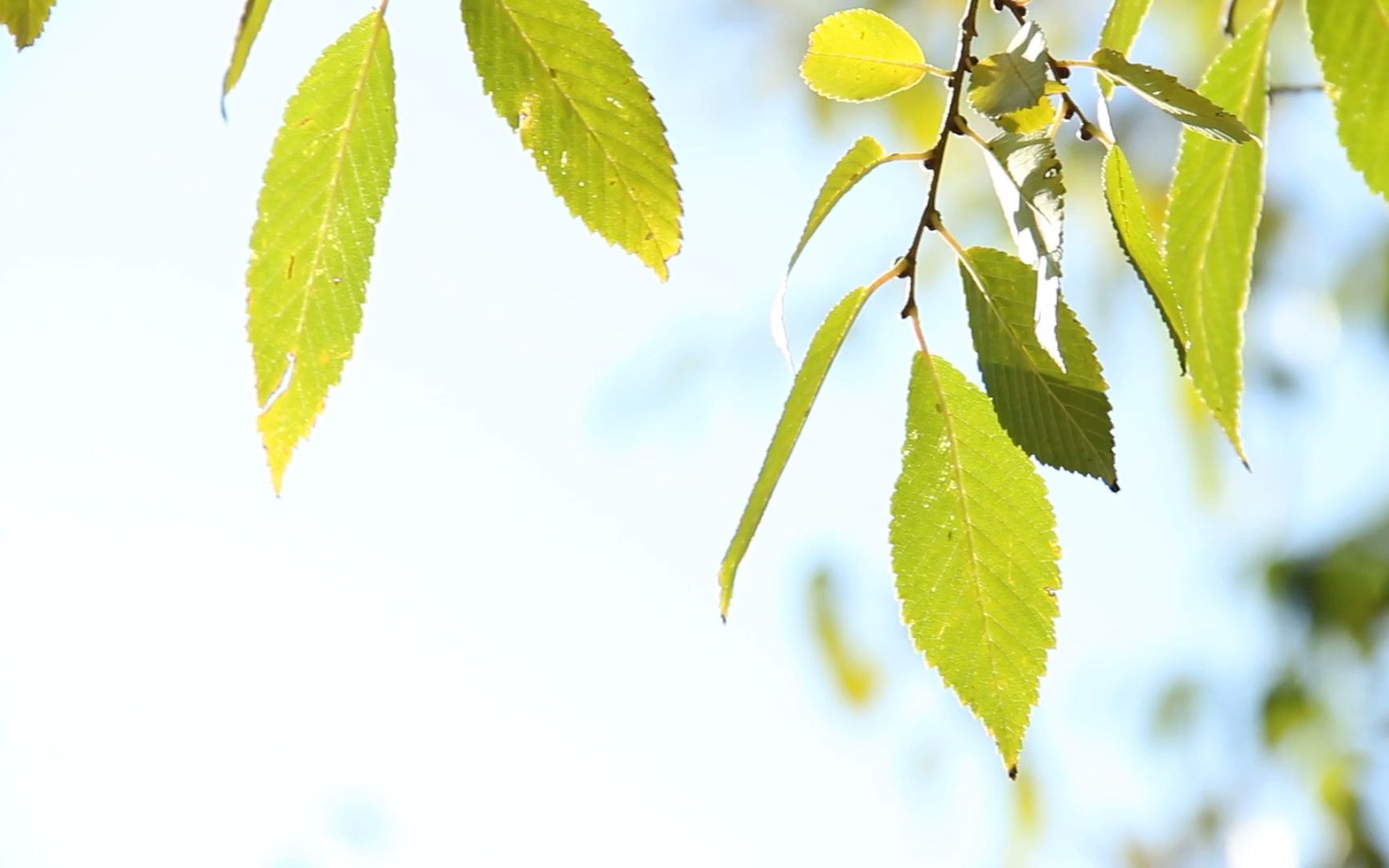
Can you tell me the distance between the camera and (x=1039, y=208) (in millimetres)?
456

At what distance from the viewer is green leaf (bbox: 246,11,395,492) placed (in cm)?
52

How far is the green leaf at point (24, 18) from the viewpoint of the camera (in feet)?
1.60

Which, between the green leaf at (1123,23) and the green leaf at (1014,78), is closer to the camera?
the green leaf at (1014,78)

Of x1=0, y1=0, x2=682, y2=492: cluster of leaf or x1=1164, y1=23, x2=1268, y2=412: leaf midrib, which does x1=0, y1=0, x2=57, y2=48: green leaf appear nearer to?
x1=0, y1=0, x2=682, y2=492: cluster of leaf

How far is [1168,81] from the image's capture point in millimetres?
482

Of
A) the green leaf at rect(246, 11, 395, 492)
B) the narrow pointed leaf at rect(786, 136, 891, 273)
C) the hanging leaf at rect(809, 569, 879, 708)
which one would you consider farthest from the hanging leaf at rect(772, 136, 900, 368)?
the hanging leaf at rect(809, 569, 879, 708)

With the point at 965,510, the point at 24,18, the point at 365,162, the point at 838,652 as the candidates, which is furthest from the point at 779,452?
the point at 838,652

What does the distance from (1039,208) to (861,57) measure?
15 centimetres

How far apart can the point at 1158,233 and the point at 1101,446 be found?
1.51 m

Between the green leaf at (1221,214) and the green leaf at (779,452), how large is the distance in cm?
27

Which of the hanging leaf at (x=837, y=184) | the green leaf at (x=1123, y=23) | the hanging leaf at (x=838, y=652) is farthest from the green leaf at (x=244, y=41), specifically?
the hanging leaf at (x=838, y=652)

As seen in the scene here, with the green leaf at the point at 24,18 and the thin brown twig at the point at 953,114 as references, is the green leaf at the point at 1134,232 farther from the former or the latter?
the green leaf at the point at 24,18

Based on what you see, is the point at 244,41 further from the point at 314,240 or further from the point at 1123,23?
the point at 1123,23

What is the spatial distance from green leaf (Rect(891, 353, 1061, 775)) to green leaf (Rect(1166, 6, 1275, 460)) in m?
0.21
